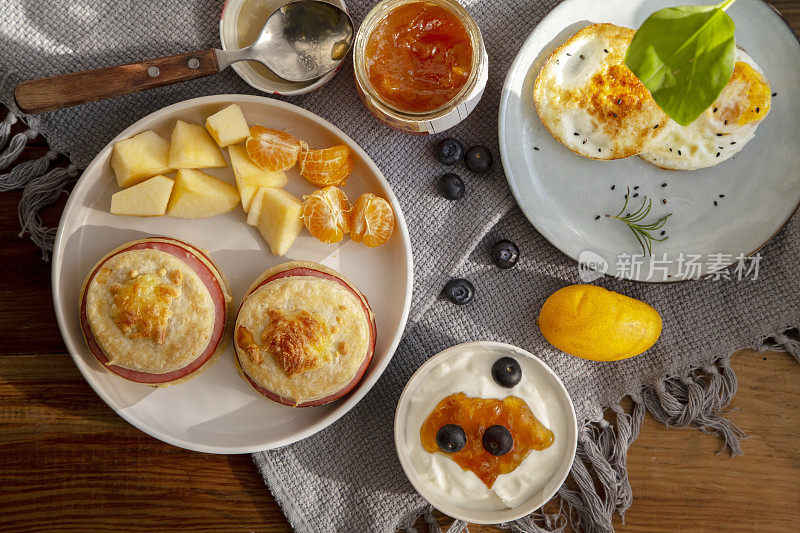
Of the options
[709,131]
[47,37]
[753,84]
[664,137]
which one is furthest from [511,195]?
[47,37]

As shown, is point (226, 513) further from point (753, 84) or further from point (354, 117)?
point (753, 84)

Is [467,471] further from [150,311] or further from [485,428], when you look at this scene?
[150,311]

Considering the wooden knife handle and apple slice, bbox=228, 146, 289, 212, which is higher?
the wooden knife handle

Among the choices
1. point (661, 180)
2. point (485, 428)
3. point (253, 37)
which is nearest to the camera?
point (485, 428)

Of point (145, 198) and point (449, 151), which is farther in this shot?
point (449, 151)

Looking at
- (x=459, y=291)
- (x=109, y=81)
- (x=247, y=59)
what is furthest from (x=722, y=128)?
(x=109, y=81)

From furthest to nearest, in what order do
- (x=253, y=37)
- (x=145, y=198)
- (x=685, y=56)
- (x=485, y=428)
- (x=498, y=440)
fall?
(x=253, y=37), (x=145, y=198), (x=485, y=428), (x=498, y=440), (x=685, y=56)

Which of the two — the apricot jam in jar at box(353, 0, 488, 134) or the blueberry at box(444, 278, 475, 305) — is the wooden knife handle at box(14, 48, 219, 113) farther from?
the blueberry at box(444, 278, 475, 305)

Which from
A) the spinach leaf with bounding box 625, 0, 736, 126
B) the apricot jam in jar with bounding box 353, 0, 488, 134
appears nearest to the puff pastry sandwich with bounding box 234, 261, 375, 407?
the apricot jam in jar with bounding box 353, 0, 488, 134
